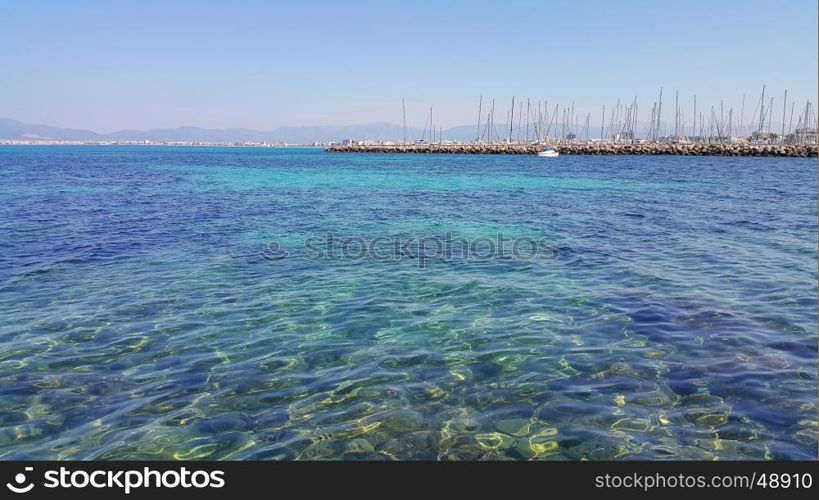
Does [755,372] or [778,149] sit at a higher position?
[778,149]

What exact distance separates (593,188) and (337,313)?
128 feet

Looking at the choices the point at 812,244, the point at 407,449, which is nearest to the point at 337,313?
the point at 407,449

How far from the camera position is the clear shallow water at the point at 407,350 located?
21.6ft

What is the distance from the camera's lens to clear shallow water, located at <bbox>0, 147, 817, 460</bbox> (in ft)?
21.6

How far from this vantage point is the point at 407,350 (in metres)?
9.49
